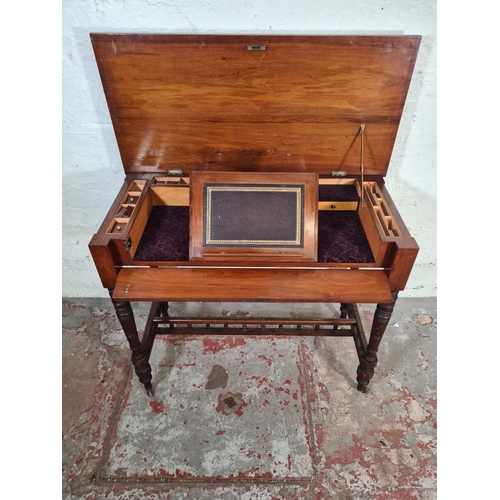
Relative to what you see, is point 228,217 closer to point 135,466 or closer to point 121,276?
point 121,276

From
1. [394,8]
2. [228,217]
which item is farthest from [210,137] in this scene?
[394,8]

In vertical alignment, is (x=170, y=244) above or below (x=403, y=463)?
above

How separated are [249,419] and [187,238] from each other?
127cm

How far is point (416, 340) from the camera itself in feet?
9.37

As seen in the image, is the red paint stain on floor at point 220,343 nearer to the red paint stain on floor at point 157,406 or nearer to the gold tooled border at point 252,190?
the red paint stain on floor at point 157,406

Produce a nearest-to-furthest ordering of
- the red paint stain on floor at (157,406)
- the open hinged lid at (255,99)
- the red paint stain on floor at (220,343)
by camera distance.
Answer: the open hinged lid at (255,99) → the red paint stain on floor at (157,406) → the red paint stain on floor at (220,343)

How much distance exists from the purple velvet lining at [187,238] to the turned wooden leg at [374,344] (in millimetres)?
303

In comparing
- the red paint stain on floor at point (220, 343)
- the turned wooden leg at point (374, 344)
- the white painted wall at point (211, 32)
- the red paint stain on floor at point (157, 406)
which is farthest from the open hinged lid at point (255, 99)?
the red paint stain on floor at point (157, 406)

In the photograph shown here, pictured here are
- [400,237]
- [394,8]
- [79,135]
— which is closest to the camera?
[400,237]

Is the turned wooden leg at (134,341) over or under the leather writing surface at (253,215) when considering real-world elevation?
under

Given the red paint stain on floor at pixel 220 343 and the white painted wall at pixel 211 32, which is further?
the red paint stain on floor at pixel 220 343

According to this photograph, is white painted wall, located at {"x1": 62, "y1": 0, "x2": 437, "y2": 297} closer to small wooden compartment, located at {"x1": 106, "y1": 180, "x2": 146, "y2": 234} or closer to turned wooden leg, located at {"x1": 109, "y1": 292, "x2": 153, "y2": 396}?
small wooden compartment, located at {"x1": 106, "y1": 180, "x2": 146, "y2": 234}

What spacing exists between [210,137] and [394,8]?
3.77ft

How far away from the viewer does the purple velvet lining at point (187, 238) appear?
1.85 m
